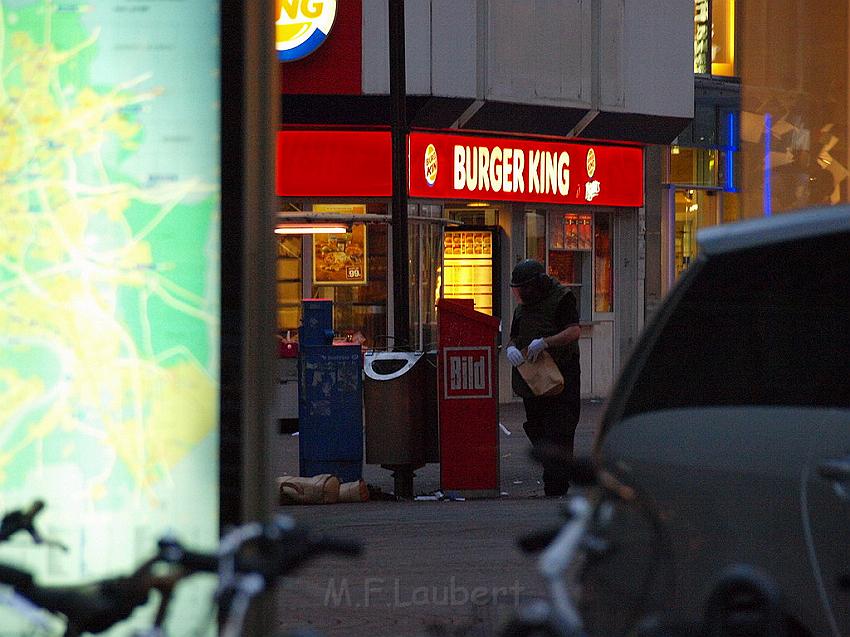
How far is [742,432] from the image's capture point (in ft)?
12.6

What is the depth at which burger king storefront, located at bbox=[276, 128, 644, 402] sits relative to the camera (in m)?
19.4

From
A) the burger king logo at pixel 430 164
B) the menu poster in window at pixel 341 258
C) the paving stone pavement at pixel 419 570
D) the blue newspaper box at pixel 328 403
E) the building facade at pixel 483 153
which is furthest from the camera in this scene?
the menu poster in window at pixel 341 258

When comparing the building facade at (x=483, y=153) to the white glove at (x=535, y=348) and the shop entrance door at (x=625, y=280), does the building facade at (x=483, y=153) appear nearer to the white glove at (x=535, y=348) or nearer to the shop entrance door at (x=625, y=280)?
the shop entrance door at (x=625, y=280)

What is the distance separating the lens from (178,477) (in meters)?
4.98

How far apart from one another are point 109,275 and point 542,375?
6.88 metres

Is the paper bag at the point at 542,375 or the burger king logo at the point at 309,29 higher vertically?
the burger king logo at the point at 309,29

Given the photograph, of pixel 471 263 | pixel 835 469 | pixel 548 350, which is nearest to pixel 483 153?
pixel 471 263

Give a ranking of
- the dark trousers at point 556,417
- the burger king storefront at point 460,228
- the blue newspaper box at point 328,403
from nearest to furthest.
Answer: the dark trousers at point 556,417
the blue newspaper box at point 328,403
the burger king storefront at point 460,228

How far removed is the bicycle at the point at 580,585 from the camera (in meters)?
2.69

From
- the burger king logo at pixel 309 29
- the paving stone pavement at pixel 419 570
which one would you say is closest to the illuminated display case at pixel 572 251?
the burger king logo at pixel 309 29

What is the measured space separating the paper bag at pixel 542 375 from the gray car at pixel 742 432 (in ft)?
24.5

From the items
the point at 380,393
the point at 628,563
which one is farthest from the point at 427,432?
the point at 628,563

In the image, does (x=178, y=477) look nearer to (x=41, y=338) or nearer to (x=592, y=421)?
(x=41, y=338)

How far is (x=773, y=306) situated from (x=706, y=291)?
0.18 metres
